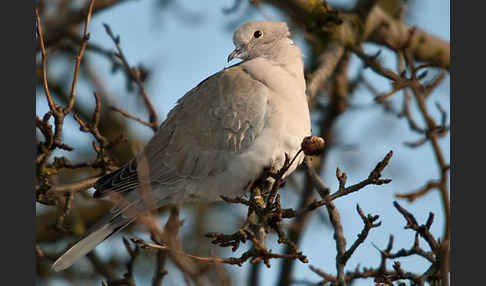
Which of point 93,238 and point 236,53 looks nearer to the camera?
point 93,238

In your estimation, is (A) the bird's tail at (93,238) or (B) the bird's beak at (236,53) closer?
(A) the bird's tail at (93,238)

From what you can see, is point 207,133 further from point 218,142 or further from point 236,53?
point 236,53

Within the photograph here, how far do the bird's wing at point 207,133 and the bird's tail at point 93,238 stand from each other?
18cm

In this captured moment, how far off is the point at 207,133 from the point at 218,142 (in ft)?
0.35

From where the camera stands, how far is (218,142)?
3629 millimetres

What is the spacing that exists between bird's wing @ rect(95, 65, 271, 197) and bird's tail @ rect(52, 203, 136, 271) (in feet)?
0.60

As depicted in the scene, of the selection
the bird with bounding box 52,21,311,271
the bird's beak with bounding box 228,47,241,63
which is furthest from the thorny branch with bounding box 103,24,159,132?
the bird's beak with bounding box 228,47,241,63

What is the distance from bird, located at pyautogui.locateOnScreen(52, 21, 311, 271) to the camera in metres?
3.53

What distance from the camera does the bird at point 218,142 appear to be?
139 inches

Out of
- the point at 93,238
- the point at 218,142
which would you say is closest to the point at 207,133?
the point at 218,142

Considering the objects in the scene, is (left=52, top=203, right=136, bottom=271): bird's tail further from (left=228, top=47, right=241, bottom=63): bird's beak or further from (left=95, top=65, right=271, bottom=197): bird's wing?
(left=228, top=47, right=241, bottom=63): bird's beak

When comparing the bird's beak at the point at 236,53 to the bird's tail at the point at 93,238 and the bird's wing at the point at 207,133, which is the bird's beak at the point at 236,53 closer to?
the bird's wing at the point at 207,133

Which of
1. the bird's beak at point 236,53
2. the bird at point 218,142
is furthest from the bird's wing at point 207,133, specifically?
the bird's beak at point 236,53

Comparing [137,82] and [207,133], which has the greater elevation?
[137,82]
